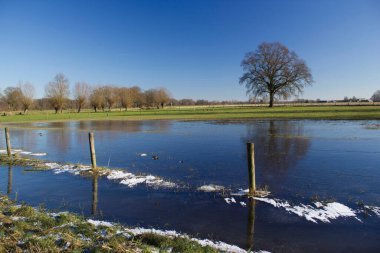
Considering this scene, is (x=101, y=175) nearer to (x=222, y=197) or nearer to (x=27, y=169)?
(x=27, y=169)

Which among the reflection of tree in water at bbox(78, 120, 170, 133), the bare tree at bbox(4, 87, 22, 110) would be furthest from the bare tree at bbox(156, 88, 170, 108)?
the reflection of tree in water at bbox(78, 120, 170, 133)

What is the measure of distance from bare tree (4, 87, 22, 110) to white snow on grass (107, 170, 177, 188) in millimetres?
100244

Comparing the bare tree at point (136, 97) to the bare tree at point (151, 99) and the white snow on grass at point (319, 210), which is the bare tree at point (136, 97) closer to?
the bare tree at point (151, 99)

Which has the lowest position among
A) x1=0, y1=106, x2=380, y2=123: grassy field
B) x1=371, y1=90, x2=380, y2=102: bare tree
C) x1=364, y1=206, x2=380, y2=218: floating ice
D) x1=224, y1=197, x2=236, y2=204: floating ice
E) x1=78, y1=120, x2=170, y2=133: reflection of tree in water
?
x1=364, y1=206, x2=380, y2=218: floating ice

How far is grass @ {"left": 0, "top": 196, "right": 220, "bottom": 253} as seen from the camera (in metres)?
5.90

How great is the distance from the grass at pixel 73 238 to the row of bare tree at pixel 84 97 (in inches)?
4005

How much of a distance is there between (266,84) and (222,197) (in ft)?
206

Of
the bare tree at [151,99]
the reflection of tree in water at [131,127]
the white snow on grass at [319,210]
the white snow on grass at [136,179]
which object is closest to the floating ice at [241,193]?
the white snow on grass at [319,210]

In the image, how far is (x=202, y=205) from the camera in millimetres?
9352

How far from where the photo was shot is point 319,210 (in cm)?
866

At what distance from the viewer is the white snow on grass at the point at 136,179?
1170cm

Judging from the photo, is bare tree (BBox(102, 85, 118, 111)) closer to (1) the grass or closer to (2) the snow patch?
(2) the snow patch

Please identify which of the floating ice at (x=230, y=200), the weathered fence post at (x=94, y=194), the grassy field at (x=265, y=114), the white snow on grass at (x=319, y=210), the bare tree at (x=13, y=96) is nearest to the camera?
the white snow on grass at (x=319, y=210)

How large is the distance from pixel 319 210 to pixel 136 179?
695cm
